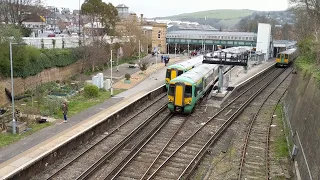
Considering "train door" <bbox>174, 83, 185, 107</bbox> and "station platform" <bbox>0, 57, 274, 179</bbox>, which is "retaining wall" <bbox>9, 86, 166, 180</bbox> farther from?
"train door" <bbox>174, 83, 185, 107</bbox>

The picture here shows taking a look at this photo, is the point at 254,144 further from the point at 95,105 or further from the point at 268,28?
the point at 268,28

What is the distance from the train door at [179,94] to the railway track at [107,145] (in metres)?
1.84

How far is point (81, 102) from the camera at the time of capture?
24531mm

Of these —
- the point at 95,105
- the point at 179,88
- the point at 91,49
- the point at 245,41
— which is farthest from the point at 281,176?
the point at 245,41

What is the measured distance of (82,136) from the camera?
1684 centimetres

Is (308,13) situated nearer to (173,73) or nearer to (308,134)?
(173,73)

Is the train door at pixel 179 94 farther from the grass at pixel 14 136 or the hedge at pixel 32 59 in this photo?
the hedge at pixel 32 59

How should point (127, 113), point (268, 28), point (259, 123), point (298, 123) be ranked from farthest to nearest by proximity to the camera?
point (268, 28) → point (127, 113) → point (259, 123) → point (298, 123)

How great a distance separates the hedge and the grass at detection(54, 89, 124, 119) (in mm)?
4761

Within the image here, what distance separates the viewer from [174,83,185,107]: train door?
21234mm

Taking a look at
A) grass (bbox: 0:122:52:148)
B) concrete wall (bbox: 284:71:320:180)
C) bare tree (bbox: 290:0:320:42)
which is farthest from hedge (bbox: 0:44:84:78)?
bare tree (bbox: 290:0:320:42)

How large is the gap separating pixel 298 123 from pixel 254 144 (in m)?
2.42

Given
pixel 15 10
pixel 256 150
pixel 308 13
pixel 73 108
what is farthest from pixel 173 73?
pixel 15 10

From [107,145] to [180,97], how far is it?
6498 millimetres
